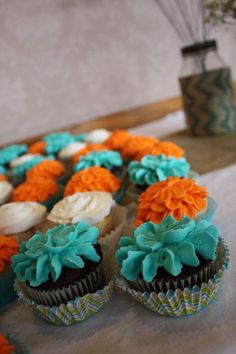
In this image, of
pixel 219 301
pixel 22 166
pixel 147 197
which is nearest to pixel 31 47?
pixel 22 166

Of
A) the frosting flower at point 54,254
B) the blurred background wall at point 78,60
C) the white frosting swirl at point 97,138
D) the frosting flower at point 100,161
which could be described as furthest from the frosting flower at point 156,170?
the blurred background wall at point 78,60

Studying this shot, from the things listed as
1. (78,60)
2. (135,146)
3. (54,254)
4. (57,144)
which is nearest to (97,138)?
(57,144)

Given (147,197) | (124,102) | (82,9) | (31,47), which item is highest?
(82,9)

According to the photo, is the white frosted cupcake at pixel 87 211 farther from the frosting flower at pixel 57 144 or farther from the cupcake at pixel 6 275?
the frosting flower at pixel 57 144

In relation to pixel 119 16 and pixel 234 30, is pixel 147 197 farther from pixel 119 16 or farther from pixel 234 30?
pixel 234 30

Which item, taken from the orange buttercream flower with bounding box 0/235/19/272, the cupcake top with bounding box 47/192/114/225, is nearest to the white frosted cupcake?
the cupcake top with bounding box 47/192/114/225
